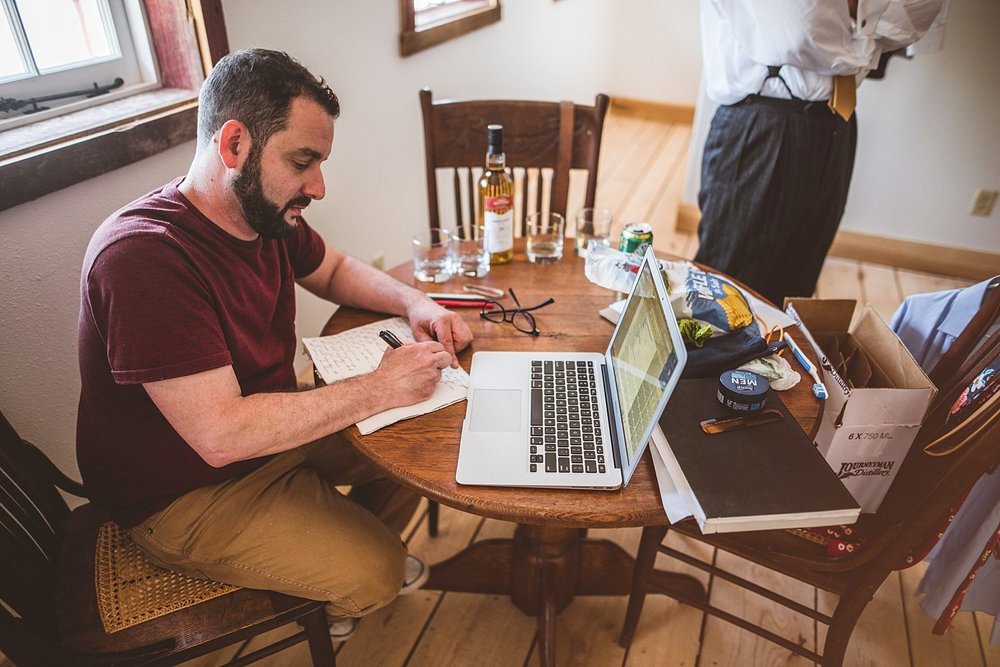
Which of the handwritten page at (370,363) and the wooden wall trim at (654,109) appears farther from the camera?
the wooden wall trim at (654,109)

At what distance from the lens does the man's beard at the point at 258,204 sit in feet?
3.29

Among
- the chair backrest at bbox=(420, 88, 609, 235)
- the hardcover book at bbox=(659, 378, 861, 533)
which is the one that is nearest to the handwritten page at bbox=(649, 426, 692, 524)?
the hardcover book at bbox=(659, 378, 861, 533)

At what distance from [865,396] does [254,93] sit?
3.69ft

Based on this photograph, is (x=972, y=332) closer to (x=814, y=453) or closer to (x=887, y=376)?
(x=887, y=376)

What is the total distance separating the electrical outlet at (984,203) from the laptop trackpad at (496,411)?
289 centimetres

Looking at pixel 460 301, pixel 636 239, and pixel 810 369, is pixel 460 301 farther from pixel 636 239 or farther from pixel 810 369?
pixel 810 369

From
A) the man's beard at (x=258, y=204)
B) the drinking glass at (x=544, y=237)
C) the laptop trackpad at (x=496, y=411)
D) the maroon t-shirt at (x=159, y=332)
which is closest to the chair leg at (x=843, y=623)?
the laptop trackpad at (x=496, y=411)

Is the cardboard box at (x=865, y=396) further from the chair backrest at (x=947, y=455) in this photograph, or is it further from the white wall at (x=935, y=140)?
the white wall at (x=935, y=140)

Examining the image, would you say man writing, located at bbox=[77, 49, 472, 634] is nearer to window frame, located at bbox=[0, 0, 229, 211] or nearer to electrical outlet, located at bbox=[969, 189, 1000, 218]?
window frame, located at bbox=[0, 0, 229, 211]

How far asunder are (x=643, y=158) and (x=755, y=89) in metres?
2.54

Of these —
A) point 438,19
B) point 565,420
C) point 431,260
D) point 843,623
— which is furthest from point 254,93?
point 438,19

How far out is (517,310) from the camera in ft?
4.34

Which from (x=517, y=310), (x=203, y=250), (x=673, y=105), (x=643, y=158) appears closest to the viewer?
(x=203, y=250)

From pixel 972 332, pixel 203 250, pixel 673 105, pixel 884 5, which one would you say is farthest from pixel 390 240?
pixel 673 105
